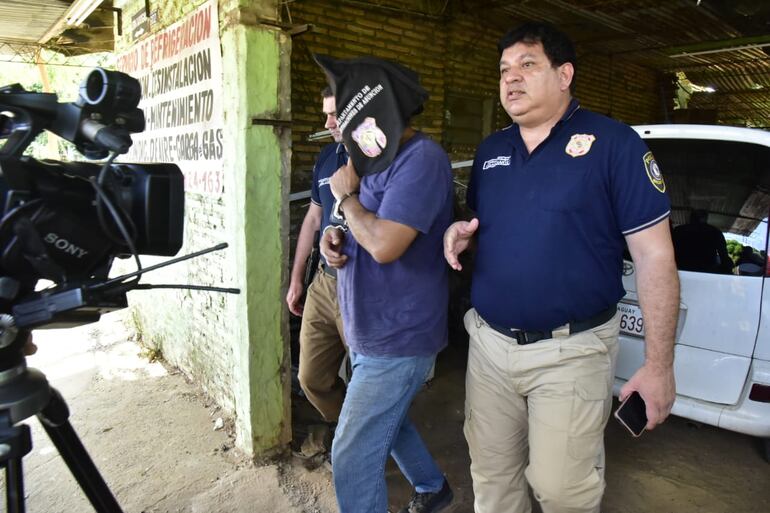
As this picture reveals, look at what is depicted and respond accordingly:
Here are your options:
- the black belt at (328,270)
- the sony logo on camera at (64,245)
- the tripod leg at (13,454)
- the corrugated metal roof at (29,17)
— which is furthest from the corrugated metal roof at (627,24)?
the tripod leg at (13,454)

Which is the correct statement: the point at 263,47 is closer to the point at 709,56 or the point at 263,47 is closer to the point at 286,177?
the point at 286,177

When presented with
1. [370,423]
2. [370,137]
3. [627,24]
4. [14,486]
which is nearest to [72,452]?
[14,486]

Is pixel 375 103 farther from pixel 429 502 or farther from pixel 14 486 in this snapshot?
pixel 429 502

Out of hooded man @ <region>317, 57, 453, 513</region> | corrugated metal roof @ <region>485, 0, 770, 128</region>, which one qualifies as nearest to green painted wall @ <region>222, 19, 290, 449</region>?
hooded man @ <region>317, 57, 453, 513</region>

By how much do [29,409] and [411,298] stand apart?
116 cm

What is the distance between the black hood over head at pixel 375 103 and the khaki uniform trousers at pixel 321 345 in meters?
0.93

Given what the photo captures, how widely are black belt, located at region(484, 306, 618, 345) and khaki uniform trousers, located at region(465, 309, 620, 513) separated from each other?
16 mm

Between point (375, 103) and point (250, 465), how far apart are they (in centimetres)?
223

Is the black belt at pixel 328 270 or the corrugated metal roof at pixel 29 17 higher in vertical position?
the corrugated metal roof at pixel 29 17

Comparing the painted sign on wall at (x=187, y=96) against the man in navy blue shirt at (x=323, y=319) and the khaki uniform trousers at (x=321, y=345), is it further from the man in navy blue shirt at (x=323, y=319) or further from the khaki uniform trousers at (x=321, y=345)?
the khaki uniform trousers at (x=321, y=345)

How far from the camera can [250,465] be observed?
3.01 metres

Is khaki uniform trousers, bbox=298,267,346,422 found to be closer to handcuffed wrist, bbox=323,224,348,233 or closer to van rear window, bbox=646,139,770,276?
→ handcuffed wrist, bbox=323,224,348,233

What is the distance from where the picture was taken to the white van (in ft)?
8.70

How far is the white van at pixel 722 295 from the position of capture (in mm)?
2650
